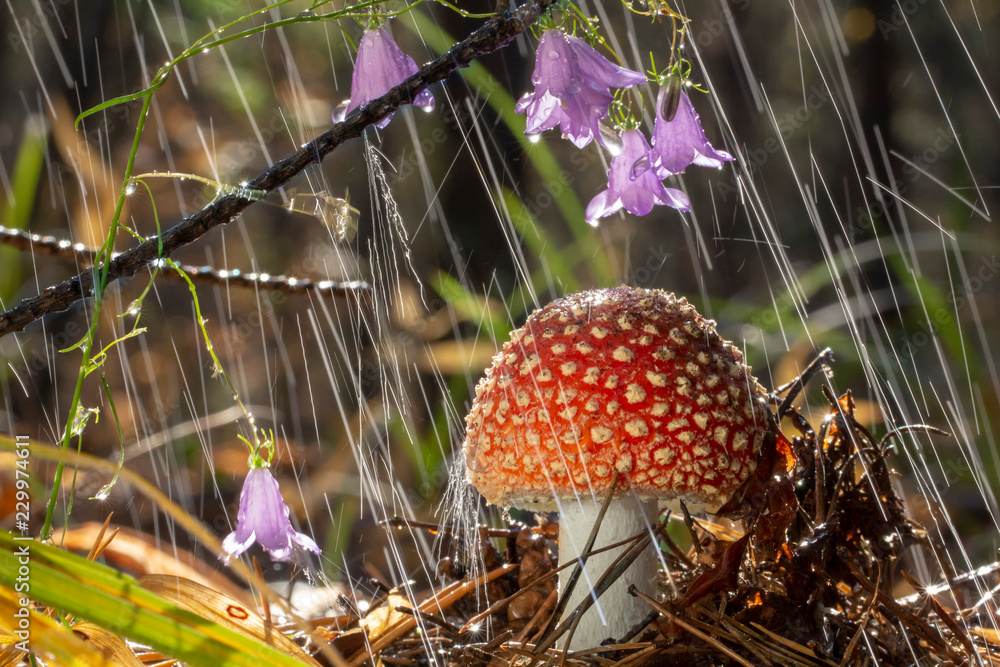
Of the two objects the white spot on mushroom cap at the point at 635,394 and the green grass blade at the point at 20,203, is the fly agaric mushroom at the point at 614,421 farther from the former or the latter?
the green grass blade at the point at 20,203

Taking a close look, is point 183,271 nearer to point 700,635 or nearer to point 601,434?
point 601,434

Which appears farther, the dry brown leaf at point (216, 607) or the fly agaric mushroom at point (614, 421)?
the fly agaric mushroom at point (614, 421)

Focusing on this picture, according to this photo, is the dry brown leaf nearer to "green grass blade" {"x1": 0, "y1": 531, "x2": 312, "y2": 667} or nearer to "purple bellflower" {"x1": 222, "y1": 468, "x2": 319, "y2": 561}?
"purple bellflower" {"x1": 222, "y1": 468, "x2": 319, "y2": 561}

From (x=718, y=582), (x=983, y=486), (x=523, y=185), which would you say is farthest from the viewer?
(x=523, y=185)

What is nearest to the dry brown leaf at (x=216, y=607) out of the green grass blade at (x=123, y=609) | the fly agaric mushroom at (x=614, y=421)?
the green grass blade at (x=123, y=609)

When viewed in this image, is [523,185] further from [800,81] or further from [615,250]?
[800,81]

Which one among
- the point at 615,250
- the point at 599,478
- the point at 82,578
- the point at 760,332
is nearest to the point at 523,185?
the point at 615,250
